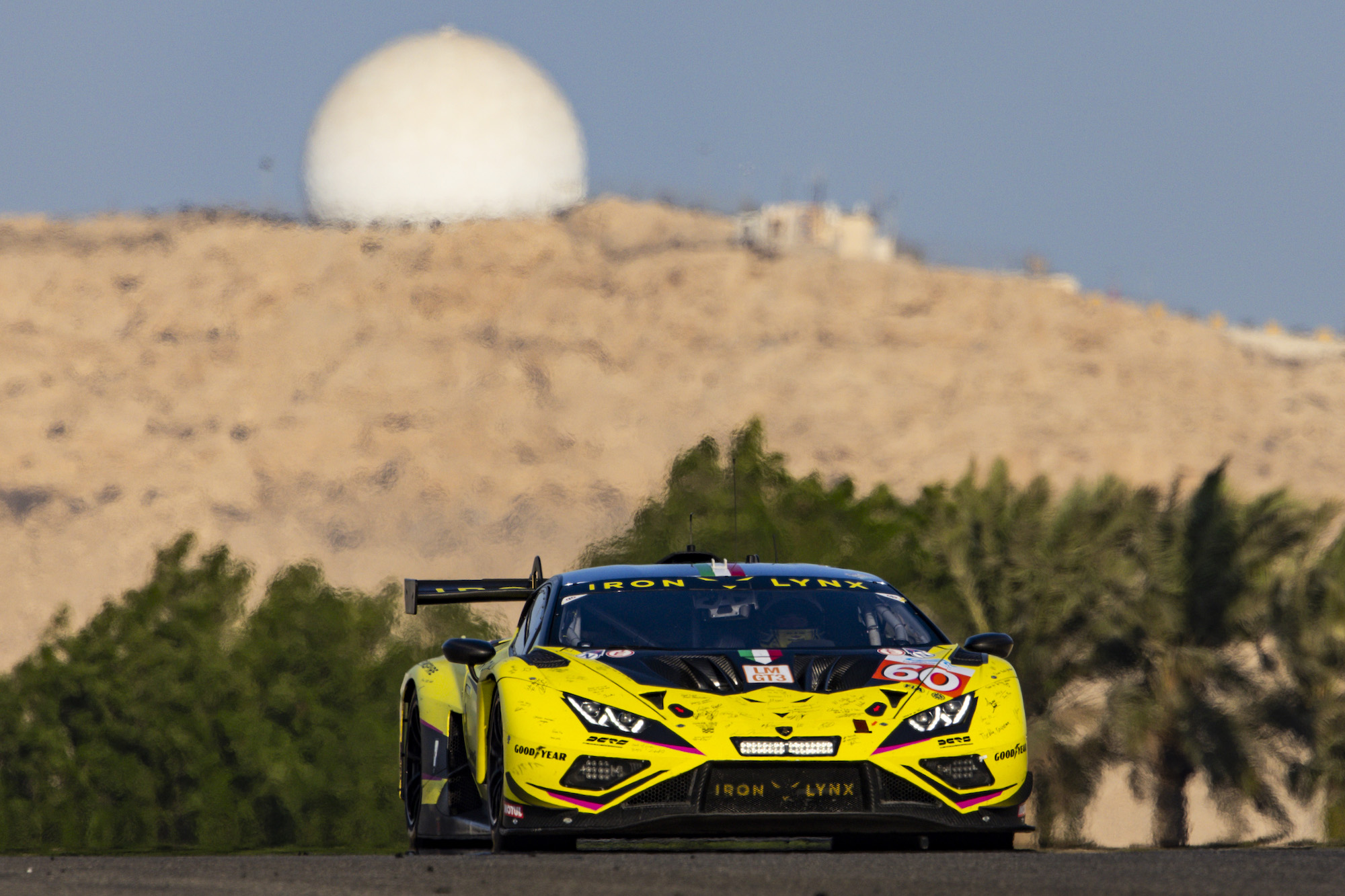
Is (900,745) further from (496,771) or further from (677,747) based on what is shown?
(496,771)

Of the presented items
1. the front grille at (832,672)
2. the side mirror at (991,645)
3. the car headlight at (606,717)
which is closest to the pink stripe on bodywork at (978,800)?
the front grille at (832,672)

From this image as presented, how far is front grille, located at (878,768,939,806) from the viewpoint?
7664mm

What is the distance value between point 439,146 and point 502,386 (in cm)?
1921

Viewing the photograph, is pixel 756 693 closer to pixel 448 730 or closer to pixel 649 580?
pixel 649 580

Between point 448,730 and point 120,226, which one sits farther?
point 120,226

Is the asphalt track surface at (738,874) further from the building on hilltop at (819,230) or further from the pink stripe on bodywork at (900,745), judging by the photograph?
the building on hilltop at (819,230)

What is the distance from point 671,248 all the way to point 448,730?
2872 inches

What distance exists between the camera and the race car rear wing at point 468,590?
409 inches

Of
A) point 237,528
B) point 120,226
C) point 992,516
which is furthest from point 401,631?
point 120,226

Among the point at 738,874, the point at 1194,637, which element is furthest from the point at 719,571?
the point at 1194,637

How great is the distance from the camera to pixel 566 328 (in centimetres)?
7512

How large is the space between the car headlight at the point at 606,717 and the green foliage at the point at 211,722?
2453cm

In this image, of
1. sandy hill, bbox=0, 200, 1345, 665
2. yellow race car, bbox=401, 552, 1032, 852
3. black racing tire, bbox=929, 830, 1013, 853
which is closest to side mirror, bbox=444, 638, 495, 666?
yellow race car, bbox=401, 552, 1032, 852

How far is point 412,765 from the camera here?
33.2 ft
